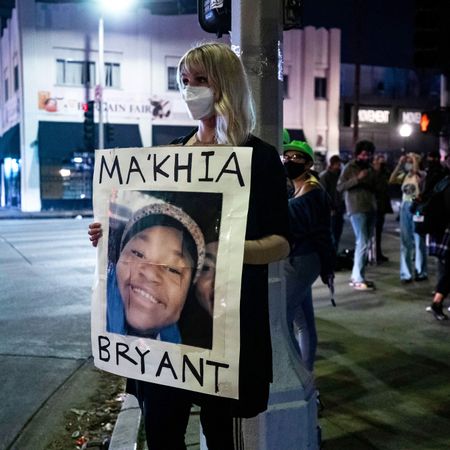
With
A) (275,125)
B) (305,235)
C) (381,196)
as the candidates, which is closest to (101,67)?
(381,196)

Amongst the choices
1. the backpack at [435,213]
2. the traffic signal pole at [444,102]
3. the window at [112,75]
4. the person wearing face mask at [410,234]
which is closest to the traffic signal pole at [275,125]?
the backpack at [435,213]

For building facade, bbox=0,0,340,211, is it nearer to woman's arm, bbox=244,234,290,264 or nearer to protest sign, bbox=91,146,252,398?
protest sign, bbox=91,146,252,398

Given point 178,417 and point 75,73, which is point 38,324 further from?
point 75,73

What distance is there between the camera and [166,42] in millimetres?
30125

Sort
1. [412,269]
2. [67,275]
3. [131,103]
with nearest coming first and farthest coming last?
[412,269] < [67,275] < [131,103]

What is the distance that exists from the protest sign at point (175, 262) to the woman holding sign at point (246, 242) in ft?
0.24

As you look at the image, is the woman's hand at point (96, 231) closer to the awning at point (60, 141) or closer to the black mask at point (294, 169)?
the black mask at point (294, 169)

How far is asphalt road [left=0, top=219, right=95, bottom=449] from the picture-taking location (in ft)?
15.8

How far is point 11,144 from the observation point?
30.0 meters

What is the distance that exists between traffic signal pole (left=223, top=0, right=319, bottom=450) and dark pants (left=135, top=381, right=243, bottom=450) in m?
0.73

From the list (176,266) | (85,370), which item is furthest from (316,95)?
(176,266)

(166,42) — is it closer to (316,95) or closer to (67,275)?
(316,95)

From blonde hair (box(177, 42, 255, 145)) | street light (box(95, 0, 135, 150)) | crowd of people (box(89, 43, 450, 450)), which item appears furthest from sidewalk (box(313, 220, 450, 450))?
street light (box(95, 0, 135, 150))

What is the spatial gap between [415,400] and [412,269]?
495 centimetres
